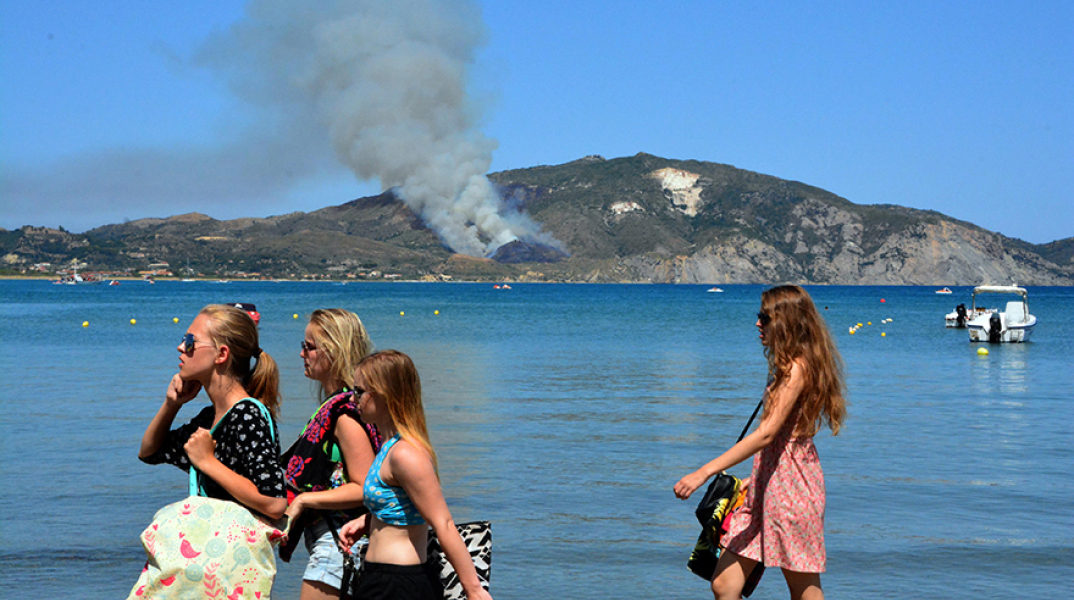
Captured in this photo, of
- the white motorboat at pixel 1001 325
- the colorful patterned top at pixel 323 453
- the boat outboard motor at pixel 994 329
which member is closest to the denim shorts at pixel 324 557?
the colorful patterned top at pixel 323 453

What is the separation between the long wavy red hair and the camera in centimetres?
473

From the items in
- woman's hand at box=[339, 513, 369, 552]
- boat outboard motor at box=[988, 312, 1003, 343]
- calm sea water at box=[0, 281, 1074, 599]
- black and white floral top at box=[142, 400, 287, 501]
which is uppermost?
black and white floral top at box=[142, 400, 287, 501]

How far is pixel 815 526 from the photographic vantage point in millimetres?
4723

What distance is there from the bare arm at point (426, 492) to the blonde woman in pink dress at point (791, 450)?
1252 millimetres

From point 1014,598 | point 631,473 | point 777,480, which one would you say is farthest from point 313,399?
point 777,480

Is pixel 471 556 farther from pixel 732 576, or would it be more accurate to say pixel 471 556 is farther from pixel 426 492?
pixel 732 576

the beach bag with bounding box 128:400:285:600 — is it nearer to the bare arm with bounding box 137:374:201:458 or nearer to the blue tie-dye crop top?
the blue tie-dye crop top

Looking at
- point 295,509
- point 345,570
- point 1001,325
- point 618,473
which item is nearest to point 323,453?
point 295,509

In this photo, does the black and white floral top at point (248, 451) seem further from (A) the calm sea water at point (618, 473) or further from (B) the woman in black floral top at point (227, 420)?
(A) the calm sea water at point (618, 473)

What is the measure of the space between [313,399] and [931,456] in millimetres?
11753

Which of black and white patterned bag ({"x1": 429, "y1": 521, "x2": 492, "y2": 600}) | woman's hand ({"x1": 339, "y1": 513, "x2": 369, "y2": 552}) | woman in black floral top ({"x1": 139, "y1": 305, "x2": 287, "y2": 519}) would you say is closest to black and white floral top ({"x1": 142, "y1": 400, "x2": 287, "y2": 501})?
woman in black floral top ({"x1": 139, "y1": 305, "x2": 287, "y2": 519})

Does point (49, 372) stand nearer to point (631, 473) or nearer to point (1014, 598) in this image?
point (631, 473)

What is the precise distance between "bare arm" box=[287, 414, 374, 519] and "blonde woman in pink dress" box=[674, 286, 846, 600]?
4.93ft

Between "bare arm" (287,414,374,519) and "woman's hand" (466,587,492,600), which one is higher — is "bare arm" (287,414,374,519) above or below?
above
